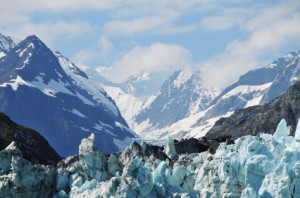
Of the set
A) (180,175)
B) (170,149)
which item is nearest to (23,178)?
(180,175)

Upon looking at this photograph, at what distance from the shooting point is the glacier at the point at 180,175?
9050 centimetres

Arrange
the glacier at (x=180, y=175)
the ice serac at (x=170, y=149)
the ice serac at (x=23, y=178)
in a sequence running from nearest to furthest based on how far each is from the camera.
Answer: the glacier at (x=180, y=175), the ice serac at (x=23, y=178), the ice serac at (x=170, y=149)

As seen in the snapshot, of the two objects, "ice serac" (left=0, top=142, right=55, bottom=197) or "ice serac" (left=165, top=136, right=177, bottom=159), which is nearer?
"ice serac" (left=0, top=142, right=55, bottom=197)

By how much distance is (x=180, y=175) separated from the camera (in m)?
99.7

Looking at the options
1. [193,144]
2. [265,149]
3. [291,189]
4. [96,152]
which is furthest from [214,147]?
[291,189]

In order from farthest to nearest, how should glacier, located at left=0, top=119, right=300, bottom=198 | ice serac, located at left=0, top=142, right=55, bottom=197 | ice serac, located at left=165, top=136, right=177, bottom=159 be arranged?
ice serac, located at left=165, top=136, right=177, bottom=159, ice serac, located at left=0, top=142, right=55, bottom=197, glacier, located at left=0, top=119, right=300, bottom=198

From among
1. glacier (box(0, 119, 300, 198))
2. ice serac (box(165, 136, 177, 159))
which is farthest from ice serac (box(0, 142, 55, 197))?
ice serac (box(165, 136, 177, 159))

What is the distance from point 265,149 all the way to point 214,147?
131 feet

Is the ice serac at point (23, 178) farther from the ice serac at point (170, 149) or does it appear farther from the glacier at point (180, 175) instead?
the ice serac at point (170, 149)

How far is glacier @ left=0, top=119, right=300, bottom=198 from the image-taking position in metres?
90.5

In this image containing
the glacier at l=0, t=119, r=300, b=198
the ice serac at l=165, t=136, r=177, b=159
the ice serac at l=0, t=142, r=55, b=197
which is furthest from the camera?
the ice serac at l=165, t=136, r=177, b=159

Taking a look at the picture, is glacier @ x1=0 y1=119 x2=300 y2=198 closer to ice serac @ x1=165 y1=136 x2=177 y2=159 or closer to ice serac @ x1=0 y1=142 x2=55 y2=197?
ice serac @ x1=0 y1=142 x2=55 y2=197

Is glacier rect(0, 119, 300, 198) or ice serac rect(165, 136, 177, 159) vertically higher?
ice serac rect(165, 136, 177, 159)

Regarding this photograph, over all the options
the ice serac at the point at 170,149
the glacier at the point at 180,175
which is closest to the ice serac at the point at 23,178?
the glacier at the point at 180,175
